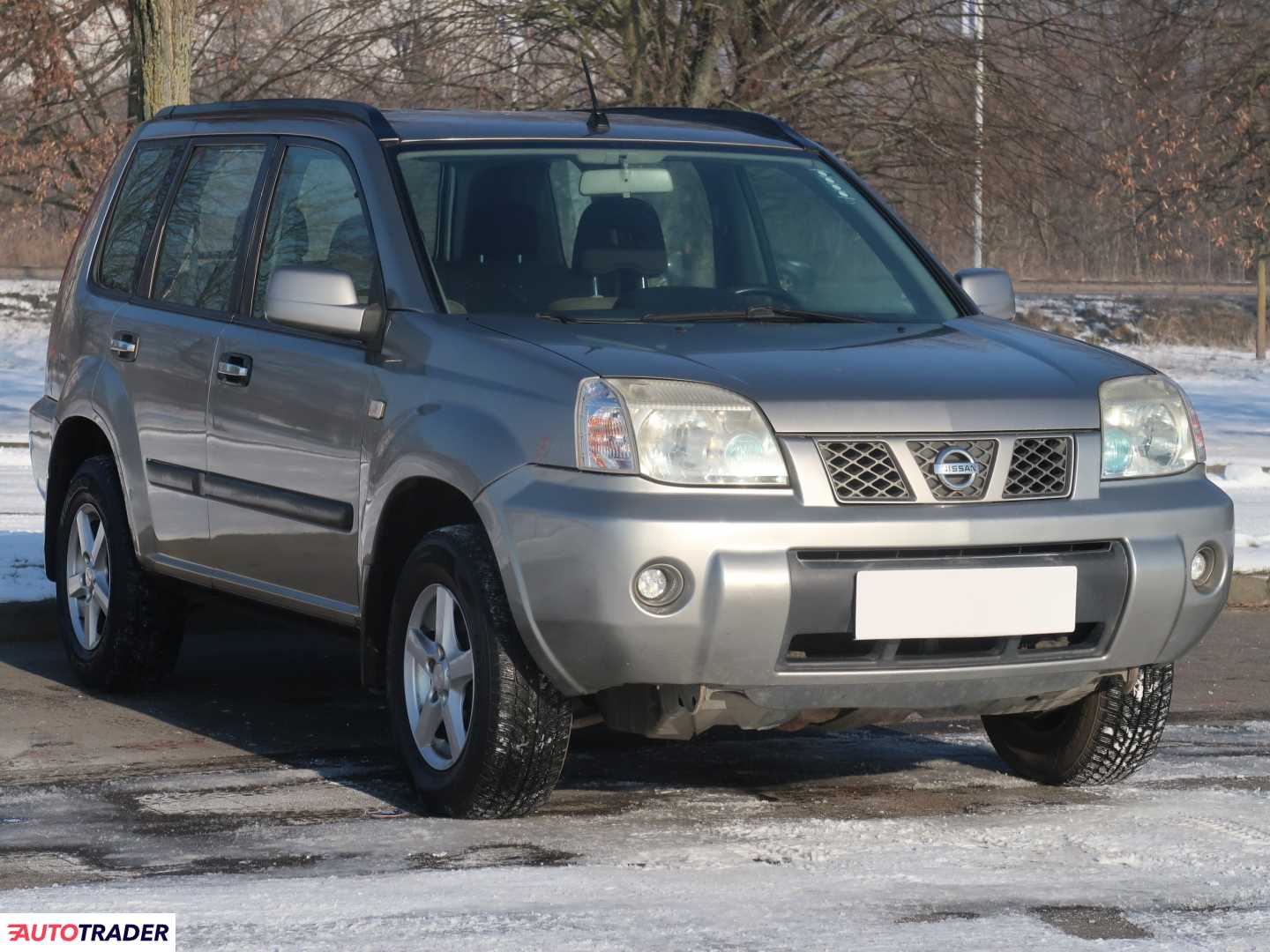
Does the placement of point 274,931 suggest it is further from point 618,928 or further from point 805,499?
point 805,499

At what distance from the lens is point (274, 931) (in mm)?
3785

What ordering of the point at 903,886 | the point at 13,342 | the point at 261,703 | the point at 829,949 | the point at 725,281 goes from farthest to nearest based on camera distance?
the point at 13,342 → the point at 261,703 → the point at 725,281 → the point at 903,886 → the point at 829,949

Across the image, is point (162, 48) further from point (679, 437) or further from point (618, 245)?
point (679, 437)

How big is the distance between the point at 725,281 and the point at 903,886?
1942 mm

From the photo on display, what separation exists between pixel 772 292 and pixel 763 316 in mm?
225

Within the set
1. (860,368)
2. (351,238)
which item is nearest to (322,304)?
(351,238)

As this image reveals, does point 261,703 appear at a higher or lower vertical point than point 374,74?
lower

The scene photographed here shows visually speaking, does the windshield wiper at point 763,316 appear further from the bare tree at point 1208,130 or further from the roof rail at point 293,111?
the bare tree at point 1208,130

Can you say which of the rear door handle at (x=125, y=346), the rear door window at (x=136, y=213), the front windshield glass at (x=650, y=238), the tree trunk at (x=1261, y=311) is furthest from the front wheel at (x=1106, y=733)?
the tree trunk at (x=1261, y=311)

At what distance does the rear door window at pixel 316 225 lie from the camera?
5.47 m

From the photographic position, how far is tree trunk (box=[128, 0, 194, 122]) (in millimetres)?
11797

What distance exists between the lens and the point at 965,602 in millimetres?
4488

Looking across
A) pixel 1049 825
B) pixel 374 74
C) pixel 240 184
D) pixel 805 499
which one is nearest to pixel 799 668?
pixel 805 499

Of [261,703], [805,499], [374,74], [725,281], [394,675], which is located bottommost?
[261,703]
